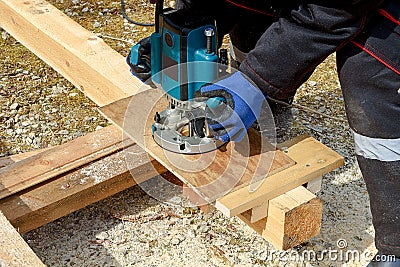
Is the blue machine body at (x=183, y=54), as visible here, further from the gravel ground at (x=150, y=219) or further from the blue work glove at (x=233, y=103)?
the gravel ground at (x=150, y=219)

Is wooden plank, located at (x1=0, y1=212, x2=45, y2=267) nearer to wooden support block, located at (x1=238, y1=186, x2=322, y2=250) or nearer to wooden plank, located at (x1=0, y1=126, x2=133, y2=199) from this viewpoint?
wooden plank, located at (x1=0, y1=126, x2=133, y2=199)

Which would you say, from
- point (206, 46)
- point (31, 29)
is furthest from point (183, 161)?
point (31, 29)

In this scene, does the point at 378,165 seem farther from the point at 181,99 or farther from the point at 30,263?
the point at 30,263

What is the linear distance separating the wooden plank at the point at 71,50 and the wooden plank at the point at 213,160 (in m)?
0.31

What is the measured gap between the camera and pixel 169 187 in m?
2.25

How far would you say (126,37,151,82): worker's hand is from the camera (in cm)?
199

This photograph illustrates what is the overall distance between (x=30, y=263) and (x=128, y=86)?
98 centimetres

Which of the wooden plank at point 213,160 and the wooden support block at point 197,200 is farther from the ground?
the wooden plank at point 213,160

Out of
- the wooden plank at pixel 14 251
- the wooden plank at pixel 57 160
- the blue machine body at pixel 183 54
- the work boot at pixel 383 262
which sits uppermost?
the blue machine body at pixel 183 54

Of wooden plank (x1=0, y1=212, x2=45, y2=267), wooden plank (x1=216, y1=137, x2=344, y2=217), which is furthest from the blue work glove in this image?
wooden plank (x1=0, y1=212, x2=45, y2=267)

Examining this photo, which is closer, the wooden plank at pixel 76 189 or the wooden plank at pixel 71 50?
the wooden plank at pixel 76 189

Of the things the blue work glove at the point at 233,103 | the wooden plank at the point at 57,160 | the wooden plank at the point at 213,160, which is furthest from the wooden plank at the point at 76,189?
the blue work glove at the point at 233,103

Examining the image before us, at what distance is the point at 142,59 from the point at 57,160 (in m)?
0.41

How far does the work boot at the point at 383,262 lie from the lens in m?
1.80
